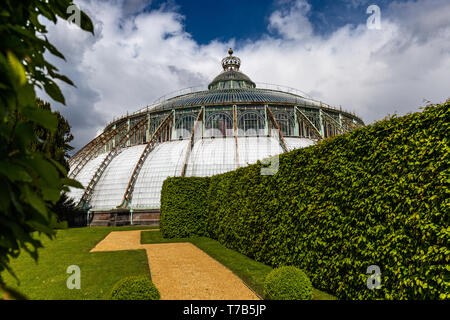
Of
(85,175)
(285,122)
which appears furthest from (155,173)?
(285,122)

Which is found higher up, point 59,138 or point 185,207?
point 59,138

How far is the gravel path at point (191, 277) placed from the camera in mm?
6824

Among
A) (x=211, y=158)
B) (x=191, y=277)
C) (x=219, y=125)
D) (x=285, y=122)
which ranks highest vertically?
(x=285, y=122)

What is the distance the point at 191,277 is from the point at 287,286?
3414 mm

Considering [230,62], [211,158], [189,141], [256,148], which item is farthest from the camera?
[230,62]

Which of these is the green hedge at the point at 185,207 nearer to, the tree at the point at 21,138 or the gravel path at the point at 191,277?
the gravel path at the point at 191,277

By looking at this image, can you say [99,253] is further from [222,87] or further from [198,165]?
[222,87]

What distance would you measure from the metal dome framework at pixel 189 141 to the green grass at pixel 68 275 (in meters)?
12.2

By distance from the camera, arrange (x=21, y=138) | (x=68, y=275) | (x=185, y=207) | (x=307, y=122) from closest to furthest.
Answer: (x=21, y=138), (x=68, y=275), (x=185, y=207), (x=307, y=122)

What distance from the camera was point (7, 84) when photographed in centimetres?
121

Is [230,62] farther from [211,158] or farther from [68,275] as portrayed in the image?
[68,275]

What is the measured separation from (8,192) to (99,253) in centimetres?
1198

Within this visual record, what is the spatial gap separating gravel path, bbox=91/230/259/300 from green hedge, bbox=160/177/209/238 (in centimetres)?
336

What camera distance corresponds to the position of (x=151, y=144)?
28453 millimetres
